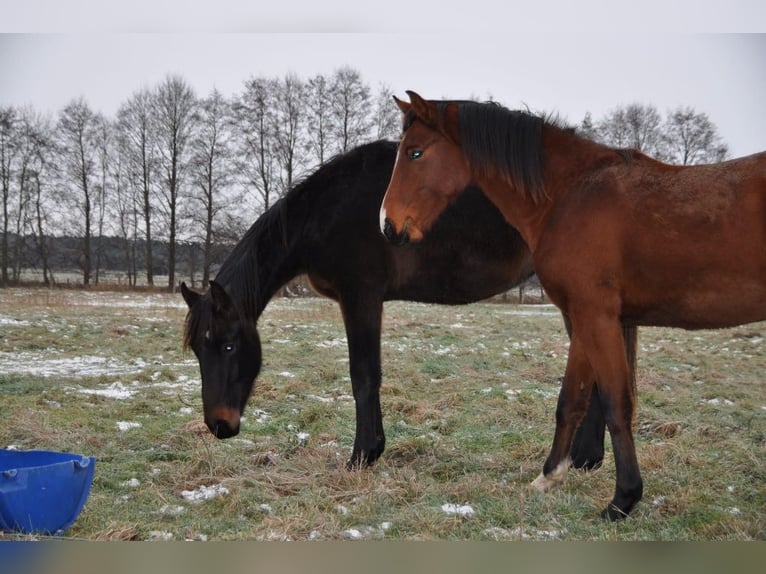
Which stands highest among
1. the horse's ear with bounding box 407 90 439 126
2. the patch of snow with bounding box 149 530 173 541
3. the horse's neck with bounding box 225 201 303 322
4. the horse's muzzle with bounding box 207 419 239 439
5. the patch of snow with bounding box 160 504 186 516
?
the horse's ear with bounding box 407 90 439 126

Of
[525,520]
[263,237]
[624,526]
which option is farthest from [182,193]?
[624,526]

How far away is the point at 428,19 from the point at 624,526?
9.23 ft

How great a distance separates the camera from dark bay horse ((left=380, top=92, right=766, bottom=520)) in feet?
7.48

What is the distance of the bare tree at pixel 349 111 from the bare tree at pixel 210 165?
929mm

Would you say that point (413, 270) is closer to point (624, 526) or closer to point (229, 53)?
point (624, 526)

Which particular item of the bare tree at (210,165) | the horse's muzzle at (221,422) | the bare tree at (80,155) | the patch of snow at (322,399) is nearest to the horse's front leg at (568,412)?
the horse's muzzle at (221,422)

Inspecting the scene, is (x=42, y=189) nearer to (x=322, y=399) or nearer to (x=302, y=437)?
(x=322, y=399)

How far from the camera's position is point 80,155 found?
4.89 meters

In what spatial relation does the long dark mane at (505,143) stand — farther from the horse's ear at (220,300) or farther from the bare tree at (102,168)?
the bare tree at (102,168)

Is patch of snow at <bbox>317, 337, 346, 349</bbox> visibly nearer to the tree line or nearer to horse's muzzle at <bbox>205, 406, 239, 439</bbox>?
the tree line

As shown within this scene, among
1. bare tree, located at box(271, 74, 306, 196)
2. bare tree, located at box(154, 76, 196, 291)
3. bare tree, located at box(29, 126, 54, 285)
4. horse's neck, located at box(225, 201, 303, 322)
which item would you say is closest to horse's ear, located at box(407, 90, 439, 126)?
horse's neck, located at box(225, 201, 303, 322)

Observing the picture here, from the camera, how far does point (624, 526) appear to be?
7.62ft

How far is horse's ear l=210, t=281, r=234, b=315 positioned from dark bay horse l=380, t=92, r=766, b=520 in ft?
3.15

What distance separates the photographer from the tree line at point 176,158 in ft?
15.2
